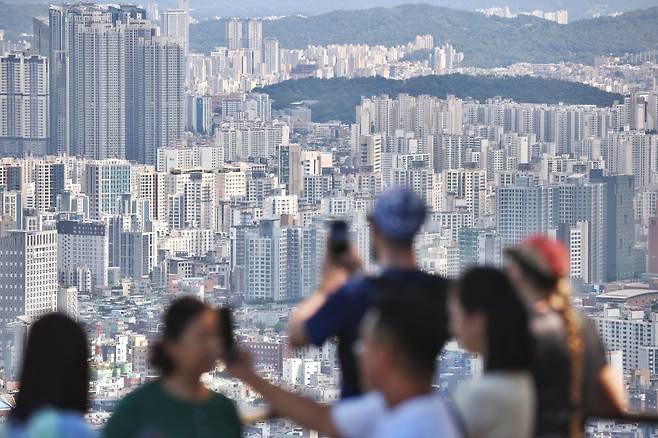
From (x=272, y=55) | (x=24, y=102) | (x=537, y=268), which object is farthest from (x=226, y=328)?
(x=272, y=55)

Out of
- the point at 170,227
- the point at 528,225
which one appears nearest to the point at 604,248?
the point at 528,225

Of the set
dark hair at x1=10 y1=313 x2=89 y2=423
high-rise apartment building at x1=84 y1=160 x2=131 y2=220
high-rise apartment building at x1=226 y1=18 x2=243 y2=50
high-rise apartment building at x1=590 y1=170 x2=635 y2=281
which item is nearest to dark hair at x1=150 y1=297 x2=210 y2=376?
dark hair at x1=10 y1=313 x2=89 y2=423

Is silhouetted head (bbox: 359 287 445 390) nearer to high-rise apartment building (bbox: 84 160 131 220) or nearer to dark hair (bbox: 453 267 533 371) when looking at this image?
dark hair (bbox: 453 267 533 371)

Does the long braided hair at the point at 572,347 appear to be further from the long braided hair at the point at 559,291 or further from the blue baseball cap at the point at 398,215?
the blue baseball cap at the point at 398,215

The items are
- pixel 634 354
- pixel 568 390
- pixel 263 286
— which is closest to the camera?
pixel 568 390

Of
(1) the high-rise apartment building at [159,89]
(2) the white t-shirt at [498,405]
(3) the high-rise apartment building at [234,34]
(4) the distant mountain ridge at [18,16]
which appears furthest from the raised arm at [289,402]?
(3) the high-rise apartment building at [234,34]

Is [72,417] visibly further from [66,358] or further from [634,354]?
[634,354]
